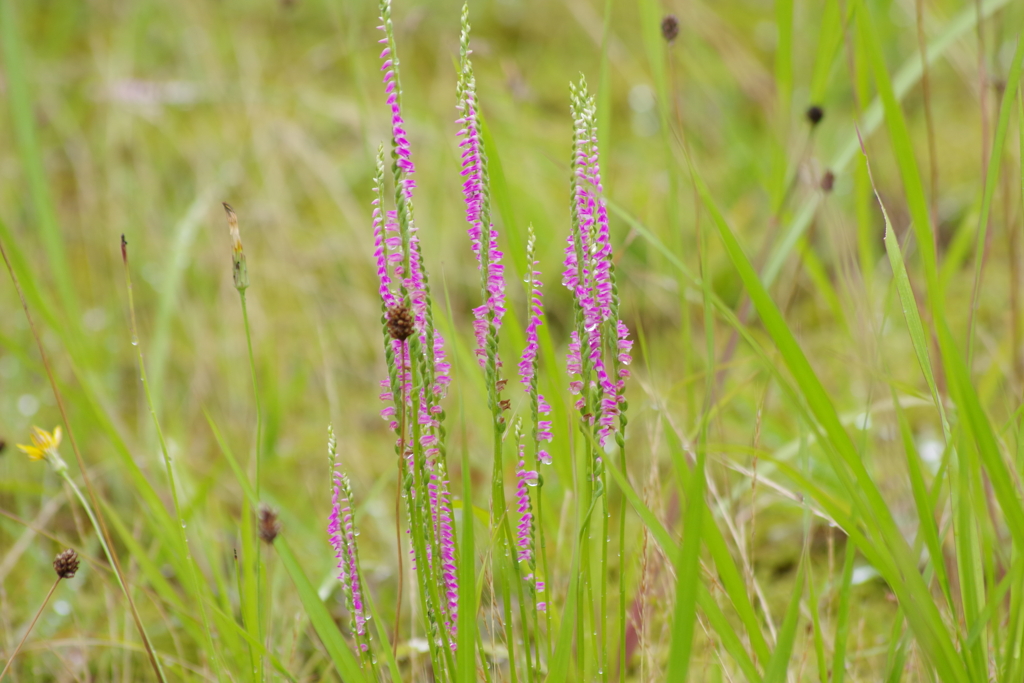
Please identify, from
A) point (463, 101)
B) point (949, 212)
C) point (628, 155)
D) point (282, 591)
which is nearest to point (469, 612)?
point (463, 101)

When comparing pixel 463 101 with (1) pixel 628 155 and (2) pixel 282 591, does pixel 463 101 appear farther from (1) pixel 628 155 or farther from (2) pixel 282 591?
(1) pixel 628 155

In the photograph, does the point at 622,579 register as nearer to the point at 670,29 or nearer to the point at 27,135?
the point at 670,29

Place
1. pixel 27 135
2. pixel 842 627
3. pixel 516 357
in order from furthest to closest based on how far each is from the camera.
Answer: pixel 516 357, pixel 27 135, pixel 842 627

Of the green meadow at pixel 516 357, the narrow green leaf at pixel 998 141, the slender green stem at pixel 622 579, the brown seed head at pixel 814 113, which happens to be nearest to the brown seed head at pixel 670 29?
the green meadow at pixel 516 357

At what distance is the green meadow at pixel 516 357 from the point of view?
0.61m

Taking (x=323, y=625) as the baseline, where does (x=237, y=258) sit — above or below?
above

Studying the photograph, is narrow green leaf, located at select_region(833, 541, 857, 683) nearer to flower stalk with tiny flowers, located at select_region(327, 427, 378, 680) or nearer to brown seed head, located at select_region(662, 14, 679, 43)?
flower stalk with tiny flowers, located at select_region(327, 427, 378, 680)

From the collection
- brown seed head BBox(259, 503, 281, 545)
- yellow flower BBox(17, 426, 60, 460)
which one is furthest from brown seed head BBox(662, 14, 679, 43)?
yellow flower BBox(17, 426, 60, 460)

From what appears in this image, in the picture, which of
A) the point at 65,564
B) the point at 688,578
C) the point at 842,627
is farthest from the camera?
the point at 65,564

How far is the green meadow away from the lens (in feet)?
2.00

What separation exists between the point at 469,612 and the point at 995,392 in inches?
54.0

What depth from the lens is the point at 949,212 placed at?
7.34 feet

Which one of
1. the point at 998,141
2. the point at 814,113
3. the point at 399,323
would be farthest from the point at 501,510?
the point at 814,113

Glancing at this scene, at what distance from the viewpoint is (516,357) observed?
5.26 ft
